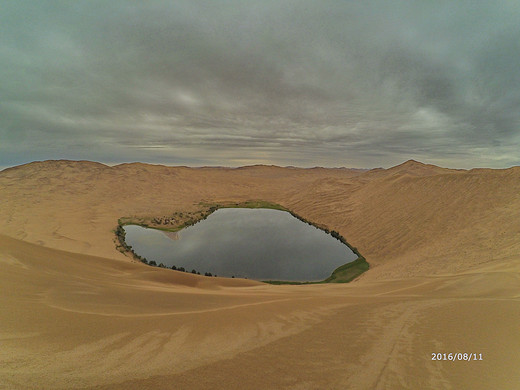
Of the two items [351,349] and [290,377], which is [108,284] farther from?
[351,349]

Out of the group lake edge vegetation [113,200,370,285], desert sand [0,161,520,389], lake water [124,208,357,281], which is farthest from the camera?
lake water [124,208,357,281]

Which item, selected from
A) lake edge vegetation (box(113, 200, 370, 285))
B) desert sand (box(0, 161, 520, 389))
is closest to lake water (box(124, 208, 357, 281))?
lake edge vegetation (box(113, 200, 370, 285))

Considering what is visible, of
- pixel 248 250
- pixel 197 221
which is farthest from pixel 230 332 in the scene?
pixel 197 221

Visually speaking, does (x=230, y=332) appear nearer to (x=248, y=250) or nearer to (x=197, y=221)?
(x=248, y=250)

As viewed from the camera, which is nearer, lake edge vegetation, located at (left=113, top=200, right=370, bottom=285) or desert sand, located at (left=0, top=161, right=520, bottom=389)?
desert sand, located at (left=0, top=161, right=520, bottom=389)

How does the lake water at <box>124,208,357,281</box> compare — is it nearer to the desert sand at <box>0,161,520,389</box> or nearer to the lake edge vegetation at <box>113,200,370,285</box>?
the lake edge vegetation at <box>113,200,370,285</box>

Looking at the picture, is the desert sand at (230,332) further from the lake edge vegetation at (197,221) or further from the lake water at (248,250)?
the lake water at (248,250)

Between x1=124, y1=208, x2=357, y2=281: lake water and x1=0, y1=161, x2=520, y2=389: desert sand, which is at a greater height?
x1=0, y1=161, x2=520, y2=389: desert sand

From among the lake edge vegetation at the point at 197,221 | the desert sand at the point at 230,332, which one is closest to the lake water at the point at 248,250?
the lake edge vegetation at the point at 197,221
